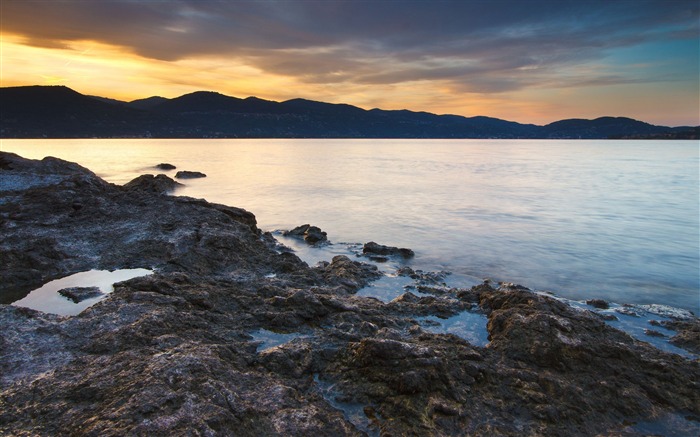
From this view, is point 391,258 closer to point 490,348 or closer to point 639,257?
point 490,348

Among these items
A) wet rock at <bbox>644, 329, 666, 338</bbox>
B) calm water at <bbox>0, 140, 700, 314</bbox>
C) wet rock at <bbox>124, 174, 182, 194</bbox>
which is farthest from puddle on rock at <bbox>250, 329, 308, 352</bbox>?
wet rock at <bbox>124, 174, 182, 194</bbox>

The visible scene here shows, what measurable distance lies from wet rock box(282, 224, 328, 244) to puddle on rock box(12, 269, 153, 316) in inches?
269

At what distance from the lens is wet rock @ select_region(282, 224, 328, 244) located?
15303 millimetres

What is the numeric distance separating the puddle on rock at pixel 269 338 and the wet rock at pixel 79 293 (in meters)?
3.57

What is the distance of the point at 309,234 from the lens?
15.6 m

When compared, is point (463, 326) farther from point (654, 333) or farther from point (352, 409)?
point (654, 333)

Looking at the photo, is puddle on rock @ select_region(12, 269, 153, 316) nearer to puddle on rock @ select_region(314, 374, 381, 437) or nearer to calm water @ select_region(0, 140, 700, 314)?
puddle on rock @ select_region(314, 374, 381, 437)

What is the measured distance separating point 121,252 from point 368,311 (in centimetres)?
647

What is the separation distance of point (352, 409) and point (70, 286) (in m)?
6.66

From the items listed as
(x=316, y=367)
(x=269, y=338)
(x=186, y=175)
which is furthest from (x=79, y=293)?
(x=186, y=175)

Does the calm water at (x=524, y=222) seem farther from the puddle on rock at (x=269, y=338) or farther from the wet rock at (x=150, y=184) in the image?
the puddle on rock at (x=269, y=338)

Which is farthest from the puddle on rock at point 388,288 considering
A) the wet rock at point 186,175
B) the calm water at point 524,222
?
the wet rock at point 186,175

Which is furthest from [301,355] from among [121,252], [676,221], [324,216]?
[676,221]

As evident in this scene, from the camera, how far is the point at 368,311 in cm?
741
